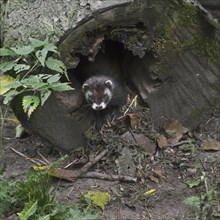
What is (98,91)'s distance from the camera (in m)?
4.77

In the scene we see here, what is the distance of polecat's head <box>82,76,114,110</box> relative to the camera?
4534 mm

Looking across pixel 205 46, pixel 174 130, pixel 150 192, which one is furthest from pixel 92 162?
pixel 205 46

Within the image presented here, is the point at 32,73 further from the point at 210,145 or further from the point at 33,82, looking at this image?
the point at 210,145

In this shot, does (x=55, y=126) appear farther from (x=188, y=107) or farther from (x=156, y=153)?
(x=188, y=107)

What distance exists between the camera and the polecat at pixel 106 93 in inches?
182

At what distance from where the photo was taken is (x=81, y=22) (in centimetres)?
368

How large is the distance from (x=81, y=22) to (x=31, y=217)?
4.51 feet

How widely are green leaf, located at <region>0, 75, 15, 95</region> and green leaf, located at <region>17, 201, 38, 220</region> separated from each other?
874 mm

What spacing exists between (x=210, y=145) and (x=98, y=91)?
1144 mm

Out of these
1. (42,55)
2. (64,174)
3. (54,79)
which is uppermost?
(42,55)

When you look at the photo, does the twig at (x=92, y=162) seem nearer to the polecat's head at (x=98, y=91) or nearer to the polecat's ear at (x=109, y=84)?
the polecat's head at (x=98, y=91)

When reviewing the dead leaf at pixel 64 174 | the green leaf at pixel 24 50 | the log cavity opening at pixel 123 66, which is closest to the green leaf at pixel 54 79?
the green leaf at pixel 24 50

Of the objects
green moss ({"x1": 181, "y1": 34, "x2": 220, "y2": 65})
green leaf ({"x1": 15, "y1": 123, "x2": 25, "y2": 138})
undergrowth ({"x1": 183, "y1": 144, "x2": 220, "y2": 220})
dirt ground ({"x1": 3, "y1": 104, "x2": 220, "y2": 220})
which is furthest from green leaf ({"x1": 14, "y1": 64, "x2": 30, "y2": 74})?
undergrowth ({"x1": 183, "y1": 144, "x2": 220, "y2": 220})

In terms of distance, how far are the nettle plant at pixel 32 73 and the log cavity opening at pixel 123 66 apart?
1.77 feet
